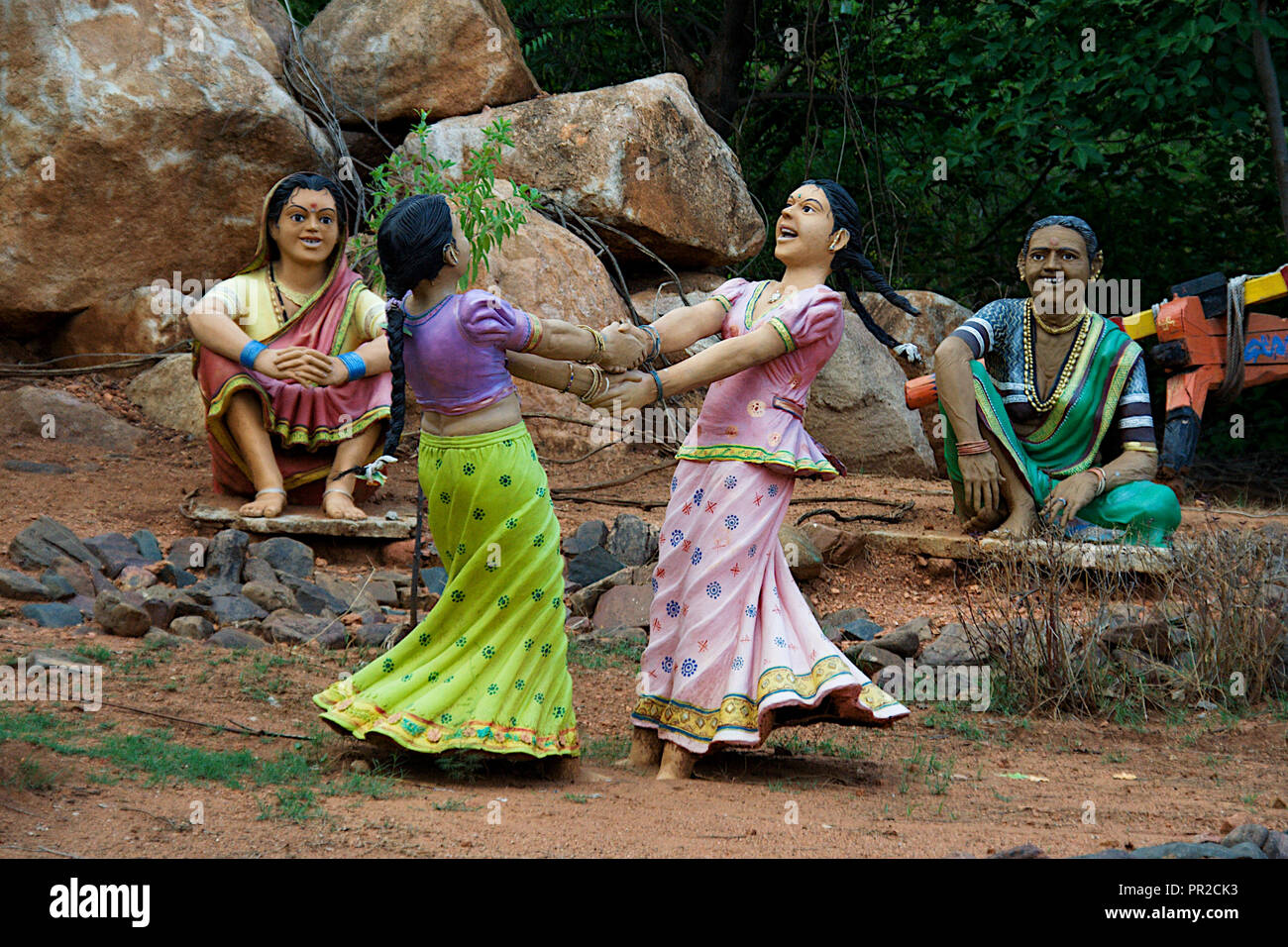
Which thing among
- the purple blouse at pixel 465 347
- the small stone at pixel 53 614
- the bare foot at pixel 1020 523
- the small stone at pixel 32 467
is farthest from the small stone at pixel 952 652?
the small stone at pixel 32 467

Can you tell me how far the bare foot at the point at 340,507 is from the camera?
6.77m

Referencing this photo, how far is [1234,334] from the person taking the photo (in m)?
7.17

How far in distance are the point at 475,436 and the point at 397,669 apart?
73 centimetres

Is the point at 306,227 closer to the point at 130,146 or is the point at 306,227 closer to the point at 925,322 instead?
the point at 130,146

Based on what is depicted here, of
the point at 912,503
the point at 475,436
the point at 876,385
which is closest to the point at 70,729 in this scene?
the point at 475,436

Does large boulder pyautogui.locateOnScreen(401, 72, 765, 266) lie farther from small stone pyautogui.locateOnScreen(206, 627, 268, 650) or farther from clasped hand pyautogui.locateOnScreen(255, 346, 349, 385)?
small stone pyautogui.locateOnScreen(206, 627, 268, 650)

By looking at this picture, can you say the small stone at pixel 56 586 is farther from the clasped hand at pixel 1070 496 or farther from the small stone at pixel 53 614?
the clasped hand at pixel 1070 496

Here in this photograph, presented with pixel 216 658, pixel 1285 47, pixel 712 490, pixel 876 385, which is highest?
pixel 1285 47

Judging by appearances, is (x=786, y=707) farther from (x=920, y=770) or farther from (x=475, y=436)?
(x=475, y=436)

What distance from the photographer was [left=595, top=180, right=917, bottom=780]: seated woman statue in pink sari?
409cm

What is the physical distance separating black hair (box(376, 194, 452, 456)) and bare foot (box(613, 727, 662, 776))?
47.1 inches

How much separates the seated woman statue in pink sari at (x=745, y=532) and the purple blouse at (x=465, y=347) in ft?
1.08

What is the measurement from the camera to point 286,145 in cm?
896

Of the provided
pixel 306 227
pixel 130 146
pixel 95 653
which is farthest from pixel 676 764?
pixel 130 146
